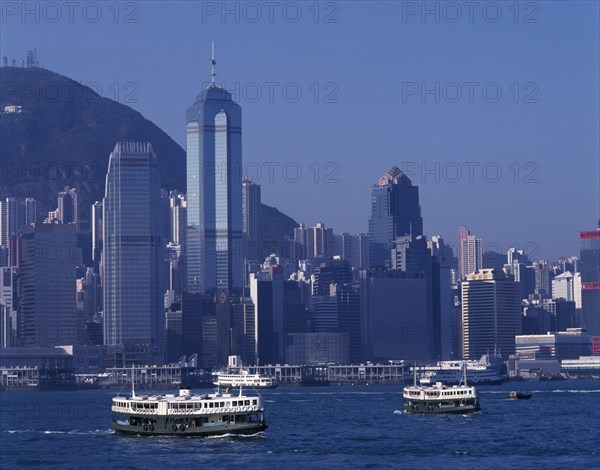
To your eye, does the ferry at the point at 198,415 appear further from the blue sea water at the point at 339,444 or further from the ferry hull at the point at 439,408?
the ferry hull at the point at 439,408

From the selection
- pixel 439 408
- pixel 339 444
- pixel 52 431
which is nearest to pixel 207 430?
pixel 339 444

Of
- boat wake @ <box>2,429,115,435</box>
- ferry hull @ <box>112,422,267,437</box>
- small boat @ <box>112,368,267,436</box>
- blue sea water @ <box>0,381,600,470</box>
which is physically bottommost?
blue sea water @ <box>0,381,600,470</box>

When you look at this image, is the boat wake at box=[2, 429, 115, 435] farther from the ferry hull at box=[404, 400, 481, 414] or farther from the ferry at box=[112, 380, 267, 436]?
the ferry hull at box=[404, 400, 481, 414]

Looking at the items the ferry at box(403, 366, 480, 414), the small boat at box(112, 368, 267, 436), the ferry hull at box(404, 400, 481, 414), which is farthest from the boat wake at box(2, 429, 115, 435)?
the ferry at box(403, 366, 480, 414)

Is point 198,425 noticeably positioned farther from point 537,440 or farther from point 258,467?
point 537,440

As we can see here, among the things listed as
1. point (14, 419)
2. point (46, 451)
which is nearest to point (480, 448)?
point (46, 451)

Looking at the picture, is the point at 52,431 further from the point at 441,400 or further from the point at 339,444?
the point at 441,400

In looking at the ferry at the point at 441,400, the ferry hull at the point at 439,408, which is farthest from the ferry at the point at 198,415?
the ferry at the point at 441,400

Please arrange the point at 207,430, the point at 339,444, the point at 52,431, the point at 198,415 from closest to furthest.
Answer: the point at 207,430, the point at 339,444, the point at 198,415, the point at 52,431

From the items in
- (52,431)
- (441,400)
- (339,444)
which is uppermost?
(441,400)
